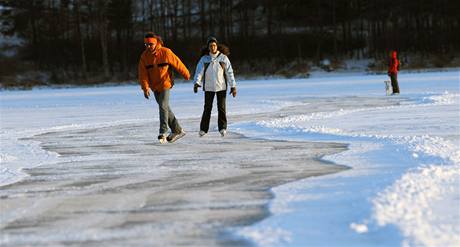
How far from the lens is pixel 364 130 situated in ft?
35.8

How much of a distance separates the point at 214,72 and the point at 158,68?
39.0 inches

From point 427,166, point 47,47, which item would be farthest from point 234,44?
point 427,166

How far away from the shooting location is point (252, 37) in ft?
174

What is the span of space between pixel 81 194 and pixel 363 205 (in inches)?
94.1

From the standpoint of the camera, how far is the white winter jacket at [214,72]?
10992mm

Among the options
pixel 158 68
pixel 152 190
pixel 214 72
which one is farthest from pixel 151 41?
pixel 152 190

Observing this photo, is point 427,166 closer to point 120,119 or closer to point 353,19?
Result: point 120,119

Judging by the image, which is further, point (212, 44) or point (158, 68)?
point (212, 44)

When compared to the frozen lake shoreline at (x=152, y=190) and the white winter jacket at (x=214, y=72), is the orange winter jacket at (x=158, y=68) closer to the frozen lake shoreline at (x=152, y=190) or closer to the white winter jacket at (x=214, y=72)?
the white winter jacket at (x=214, y=72)

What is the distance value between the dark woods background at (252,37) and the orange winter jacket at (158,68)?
34.4 m

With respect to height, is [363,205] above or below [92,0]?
below

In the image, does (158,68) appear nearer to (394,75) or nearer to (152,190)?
(152,190)

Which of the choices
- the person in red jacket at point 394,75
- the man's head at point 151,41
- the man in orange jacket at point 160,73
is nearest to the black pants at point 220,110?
the man in orange jacket at point 160,73

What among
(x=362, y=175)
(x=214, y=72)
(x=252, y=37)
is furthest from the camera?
(x=252, y=37)
